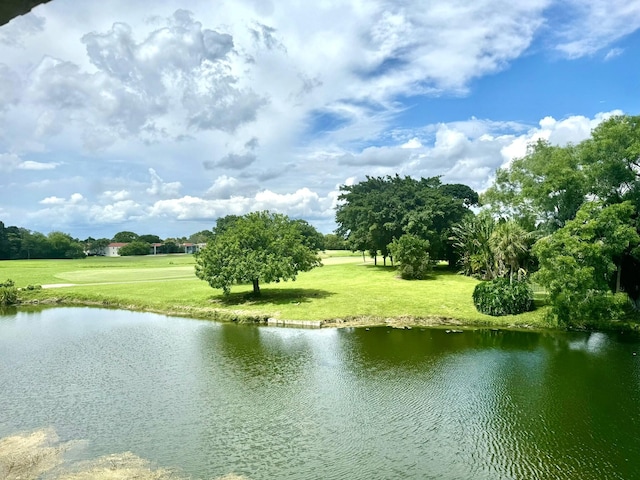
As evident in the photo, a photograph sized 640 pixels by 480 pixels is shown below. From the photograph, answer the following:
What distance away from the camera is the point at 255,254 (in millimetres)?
35312

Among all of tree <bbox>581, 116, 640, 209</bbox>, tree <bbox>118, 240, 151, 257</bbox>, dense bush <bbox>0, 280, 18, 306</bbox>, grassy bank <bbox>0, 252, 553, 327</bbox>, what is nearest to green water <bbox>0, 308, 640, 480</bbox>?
grassy bank <bbox>0, 252, 553, 327</bbox>

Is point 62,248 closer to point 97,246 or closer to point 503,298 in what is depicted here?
point 97,246

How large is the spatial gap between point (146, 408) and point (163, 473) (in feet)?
16.5

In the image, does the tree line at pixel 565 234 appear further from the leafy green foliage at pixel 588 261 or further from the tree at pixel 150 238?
the tree at pixel 150 238

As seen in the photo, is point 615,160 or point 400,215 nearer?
point 615,160

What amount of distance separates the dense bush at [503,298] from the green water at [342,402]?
4.27 meters

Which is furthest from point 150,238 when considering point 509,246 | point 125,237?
point 509,246

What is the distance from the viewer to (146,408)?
1611 centimetres

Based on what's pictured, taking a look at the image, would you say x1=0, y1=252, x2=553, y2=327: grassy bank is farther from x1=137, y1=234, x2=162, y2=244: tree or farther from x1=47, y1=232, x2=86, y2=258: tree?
x1=137, y1=234, x2=162, y2=244: tree

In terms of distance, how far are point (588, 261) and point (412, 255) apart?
73.7 feet

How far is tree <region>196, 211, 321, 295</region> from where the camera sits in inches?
1356

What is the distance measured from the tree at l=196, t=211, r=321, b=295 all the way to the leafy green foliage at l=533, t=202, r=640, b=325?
707 inches

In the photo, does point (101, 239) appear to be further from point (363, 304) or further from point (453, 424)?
point (453, 424)

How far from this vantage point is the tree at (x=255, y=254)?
34438mm
